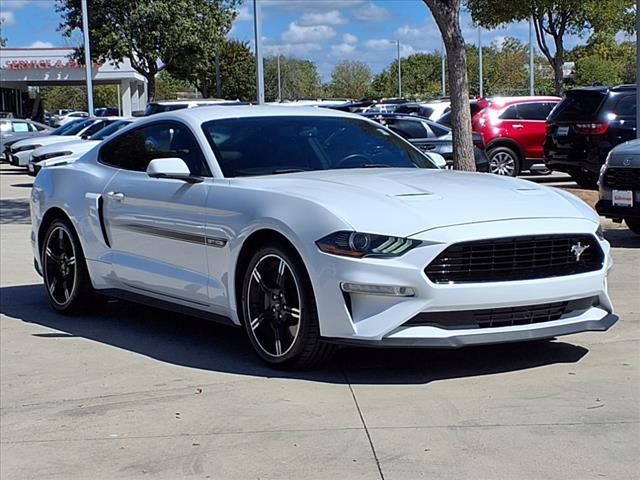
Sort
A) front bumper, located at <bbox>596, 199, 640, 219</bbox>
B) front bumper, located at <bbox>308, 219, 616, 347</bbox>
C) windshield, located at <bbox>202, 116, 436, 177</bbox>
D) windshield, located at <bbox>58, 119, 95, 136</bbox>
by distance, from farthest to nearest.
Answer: windshield, located at <bbox>58, 119, 95, 136</bbox> → front bumper, located at <bbox>596, 199, 640, 219</bbox> → windshield, located at <bbox>202, 116, 436, 177</bbox> → front bumper, located at <bbox>308, 219, 616, 347</bbox>

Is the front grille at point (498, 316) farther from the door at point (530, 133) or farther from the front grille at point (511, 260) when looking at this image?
the door at point (530, 133)

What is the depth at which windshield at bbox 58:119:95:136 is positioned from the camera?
28.2 metres

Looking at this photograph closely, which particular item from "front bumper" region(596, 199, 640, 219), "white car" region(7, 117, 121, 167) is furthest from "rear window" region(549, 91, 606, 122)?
"white car" region(7, 117, 121, 167)

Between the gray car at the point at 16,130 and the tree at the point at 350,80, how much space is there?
54.0m

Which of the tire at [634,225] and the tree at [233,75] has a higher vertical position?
the tree at [233,75]

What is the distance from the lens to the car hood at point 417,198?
552cm

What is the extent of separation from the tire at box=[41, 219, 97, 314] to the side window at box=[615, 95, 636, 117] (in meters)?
10.8

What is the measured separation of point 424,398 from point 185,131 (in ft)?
8.72

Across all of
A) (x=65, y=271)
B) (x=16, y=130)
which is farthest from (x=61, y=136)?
(x=65, y=271)

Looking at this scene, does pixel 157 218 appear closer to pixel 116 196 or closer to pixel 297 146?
pixel 116 196

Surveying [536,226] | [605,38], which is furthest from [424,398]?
[605,38]

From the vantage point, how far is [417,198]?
18.9 ft

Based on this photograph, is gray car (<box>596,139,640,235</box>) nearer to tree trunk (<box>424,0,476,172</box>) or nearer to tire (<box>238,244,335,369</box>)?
tree trunk (<box>424,0,476,172</box>)

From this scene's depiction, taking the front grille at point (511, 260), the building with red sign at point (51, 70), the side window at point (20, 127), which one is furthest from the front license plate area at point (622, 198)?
the building with red sign at point (51, 70)
